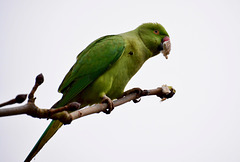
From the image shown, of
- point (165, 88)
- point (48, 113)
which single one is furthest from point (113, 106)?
point (48, 113)

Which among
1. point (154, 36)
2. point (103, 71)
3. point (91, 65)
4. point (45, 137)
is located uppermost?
point (154, 36)

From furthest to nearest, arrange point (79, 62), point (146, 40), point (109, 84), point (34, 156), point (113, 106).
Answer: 1. point (146, 40)
2. point (79, 62)
3. point (109, 84)
4. point (113, 106)
5. point (34, 156)

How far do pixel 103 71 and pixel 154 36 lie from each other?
4.05 ft

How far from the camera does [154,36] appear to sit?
A: 4.49 meters

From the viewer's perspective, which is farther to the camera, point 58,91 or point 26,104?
point 58,91

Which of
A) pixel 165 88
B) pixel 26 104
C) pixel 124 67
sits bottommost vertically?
pixel 165 88

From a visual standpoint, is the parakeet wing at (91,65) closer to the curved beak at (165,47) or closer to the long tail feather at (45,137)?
the long tail feather at (45,137)

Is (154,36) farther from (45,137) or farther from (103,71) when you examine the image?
(45,137)

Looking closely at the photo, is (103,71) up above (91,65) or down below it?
below

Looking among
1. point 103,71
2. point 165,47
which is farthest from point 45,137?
point 165,47

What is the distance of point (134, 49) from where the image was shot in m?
4.18

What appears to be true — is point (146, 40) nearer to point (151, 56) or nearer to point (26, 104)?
point (151, 56)

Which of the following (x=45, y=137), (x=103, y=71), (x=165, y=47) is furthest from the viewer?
(x=165, y=47)

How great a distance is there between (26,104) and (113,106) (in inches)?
73.9
